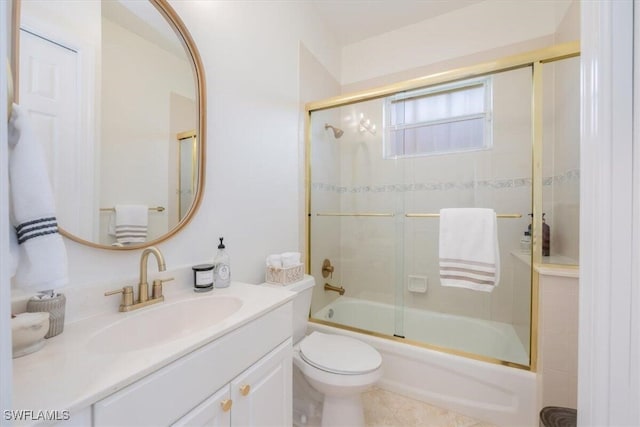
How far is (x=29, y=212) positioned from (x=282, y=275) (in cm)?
103

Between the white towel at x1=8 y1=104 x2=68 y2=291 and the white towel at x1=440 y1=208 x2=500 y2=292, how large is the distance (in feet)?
5.56

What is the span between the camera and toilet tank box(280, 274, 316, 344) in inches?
56.6

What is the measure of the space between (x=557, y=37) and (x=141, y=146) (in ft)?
8.82

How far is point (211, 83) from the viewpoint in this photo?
1244 mm

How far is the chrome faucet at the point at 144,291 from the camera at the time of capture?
879 millimetres

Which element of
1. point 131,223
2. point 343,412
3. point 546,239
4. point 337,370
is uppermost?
point 131,223

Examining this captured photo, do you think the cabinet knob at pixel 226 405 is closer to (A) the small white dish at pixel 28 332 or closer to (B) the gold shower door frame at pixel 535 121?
(A) the small white dish at pixel 28 332

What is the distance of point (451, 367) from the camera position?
1470 millimetres

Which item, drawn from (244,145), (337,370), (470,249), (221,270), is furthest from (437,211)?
(221,270)

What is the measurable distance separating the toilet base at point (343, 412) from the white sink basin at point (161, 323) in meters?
0.74

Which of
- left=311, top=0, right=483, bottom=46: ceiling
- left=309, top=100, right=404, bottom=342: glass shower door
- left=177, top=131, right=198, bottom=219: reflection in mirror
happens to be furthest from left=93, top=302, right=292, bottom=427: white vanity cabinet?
left=311, top=0, right=483, bottom=46: ceiling

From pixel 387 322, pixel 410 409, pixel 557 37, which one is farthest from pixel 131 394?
pixel 557 37

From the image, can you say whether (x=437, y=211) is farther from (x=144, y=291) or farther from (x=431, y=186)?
(x=144, y=291)
